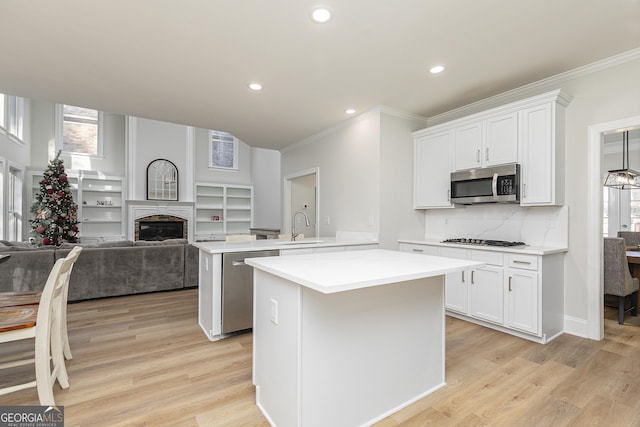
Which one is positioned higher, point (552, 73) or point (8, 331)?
point (552, 73)

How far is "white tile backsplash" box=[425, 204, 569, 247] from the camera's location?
3152 millimetres

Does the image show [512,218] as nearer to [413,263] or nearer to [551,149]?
[551,149]

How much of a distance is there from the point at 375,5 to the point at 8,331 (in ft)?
9.64

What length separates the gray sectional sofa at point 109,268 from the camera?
373 cm

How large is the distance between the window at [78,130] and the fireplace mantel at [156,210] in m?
1.74

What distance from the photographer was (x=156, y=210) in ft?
28.0

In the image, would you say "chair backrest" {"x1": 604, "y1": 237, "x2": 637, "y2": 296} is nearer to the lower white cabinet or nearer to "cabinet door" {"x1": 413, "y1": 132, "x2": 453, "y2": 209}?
the lower white cabinet

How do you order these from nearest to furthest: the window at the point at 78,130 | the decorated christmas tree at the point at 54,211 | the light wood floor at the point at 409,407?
the light wood floor at the point at 409,407 < the decorated christmas tree at the point at 54,211 < the window at the point at 78,130

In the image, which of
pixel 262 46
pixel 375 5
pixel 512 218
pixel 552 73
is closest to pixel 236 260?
pixel 262 46

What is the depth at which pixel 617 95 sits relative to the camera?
279 cm

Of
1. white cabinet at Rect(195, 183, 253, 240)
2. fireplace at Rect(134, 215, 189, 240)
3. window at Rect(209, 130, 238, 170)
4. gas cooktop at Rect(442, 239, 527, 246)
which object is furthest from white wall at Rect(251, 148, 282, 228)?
gas cooktop at Rect(442, 239, 527, 246)

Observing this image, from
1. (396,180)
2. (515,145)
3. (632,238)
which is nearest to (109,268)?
(396,180)

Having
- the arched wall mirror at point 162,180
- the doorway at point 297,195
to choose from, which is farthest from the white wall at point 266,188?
the doorway at point 297,195

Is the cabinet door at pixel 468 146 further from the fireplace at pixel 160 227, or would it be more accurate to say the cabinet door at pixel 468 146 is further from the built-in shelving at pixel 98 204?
the built-in shelving at pixel 98 204
